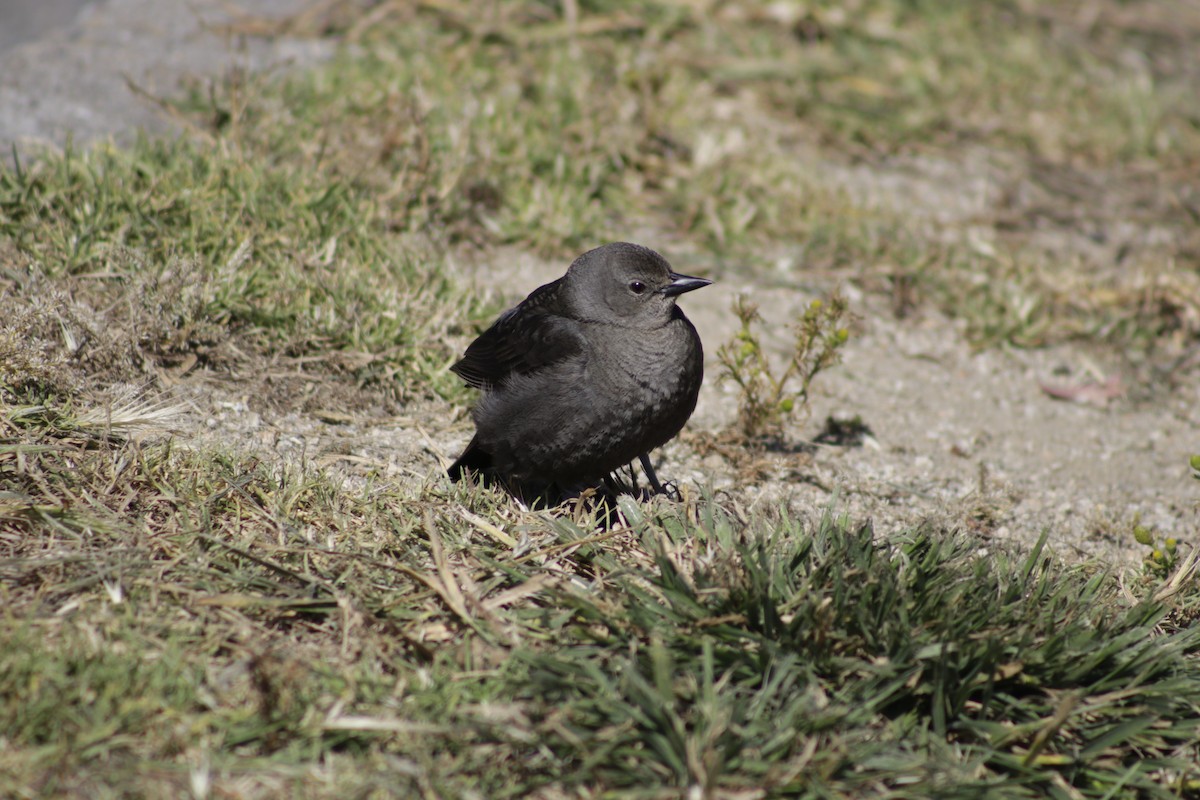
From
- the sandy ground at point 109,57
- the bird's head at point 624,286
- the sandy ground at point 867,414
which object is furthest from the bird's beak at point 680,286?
the sandy ground at point 109,57

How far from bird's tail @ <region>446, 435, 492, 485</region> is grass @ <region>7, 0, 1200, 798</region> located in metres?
0.22

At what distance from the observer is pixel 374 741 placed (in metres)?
2.77

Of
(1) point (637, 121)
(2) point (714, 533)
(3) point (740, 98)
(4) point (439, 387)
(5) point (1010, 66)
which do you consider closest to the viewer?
(2) point (714, 533)

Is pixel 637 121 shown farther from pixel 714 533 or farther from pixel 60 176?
pixel 714 533

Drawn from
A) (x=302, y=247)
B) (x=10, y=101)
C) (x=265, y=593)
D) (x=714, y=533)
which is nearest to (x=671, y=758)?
(x=714, y=533)

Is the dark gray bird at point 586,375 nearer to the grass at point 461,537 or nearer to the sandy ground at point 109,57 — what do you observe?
the grass at point 461,537

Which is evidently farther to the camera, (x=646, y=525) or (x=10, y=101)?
(x=10, y=101)

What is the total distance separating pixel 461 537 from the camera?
3627mm

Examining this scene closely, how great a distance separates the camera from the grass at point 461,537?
109 inches

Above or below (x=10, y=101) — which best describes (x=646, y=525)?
below

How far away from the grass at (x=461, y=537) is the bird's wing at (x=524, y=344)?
404 millimetres

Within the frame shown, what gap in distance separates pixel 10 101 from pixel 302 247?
2.15 m

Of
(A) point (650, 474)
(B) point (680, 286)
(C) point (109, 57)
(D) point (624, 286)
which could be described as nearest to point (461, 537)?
(A) point (650, 474)

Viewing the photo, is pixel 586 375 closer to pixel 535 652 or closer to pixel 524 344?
pixel 524 344
